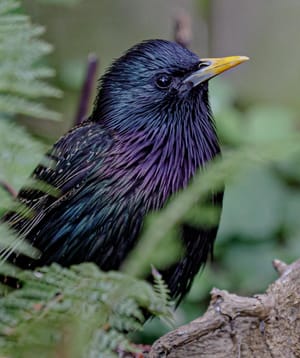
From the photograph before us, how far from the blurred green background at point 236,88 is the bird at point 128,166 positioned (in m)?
0.64

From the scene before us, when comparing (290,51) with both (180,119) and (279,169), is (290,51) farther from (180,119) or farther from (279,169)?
(180,119)

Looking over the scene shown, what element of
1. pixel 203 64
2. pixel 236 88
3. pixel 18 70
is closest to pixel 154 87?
pixel 203 64

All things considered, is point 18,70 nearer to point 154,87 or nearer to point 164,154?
point 164,154

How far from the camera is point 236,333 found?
1.69 m

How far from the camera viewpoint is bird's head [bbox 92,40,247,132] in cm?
302

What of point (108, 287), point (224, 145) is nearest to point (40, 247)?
point (108, 287)

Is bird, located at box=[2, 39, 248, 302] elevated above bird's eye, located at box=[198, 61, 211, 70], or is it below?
below

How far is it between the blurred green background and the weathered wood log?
1.82m

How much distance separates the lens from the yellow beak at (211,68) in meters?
2.92

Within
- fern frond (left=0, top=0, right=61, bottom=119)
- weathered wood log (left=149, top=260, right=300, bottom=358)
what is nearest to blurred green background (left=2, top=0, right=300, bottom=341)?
weathered wood log (left=149, top=260, right=300, bottom=358)

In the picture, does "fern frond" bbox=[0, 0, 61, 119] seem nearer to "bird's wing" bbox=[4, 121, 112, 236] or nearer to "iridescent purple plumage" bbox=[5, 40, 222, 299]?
"iridescent purple plumage" bbox=[5, 40, 222, 299]

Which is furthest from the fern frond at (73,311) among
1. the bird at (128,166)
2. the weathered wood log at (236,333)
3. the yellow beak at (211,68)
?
the yellow beak at (211,68)

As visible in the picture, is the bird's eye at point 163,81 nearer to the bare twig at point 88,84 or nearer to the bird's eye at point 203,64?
the bird's eye at point 203,64

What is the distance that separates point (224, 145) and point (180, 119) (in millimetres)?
2036
